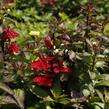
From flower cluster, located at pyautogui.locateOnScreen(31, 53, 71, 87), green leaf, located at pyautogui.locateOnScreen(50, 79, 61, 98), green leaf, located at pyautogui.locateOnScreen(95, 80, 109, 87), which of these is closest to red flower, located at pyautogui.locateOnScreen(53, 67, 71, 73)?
flower cluster, located at pyautogui.locateOnScreen(31, 53, 71, 87)

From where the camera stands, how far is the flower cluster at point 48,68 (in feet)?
9.75

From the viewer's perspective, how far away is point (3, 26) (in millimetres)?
3551

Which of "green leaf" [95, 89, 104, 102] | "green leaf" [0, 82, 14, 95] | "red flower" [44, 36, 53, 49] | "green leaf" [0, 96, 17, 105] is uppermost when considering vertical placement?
"red flower" [44, 36, 53, 49]

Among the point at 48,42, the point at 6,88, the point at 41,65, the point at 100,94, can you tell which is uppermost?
the point at 48,42

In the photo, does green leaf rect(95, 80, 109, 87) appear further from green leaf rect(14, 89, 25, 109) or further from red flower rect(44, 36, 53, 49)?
green leaf rect(14, 89, 25, 109)

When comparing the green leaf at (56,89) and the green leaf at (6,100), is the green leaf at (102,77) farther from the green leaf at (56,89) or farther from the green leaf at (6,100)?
the green leaf at (6,100)

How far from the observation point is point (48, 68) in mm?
3053

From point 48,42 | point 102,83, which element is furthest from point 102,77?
point 48,42

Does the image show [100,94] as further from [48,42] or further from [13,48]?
[13,48]

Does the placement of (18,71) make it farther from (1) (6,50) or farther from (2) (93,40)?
(2) (93,40)

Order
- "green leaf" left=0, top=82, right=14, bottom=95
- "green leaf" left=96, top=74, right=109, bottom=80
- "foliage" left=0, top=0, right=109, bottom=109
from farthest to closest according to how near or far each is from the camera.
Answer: "green leaf" left=96, top=74, right=109, bottom=80, "foliage" left=0, top=0, right=109, bottom=109, "green leaf" left=0, top=82, right=14, bottom=95

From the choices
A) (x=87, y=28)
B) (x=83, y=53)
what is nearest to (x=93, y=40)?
(x=87, y=28)

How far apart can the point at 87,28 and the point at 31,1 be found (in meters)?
3.08

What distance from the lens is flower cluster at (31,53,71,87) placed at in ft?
9.75
